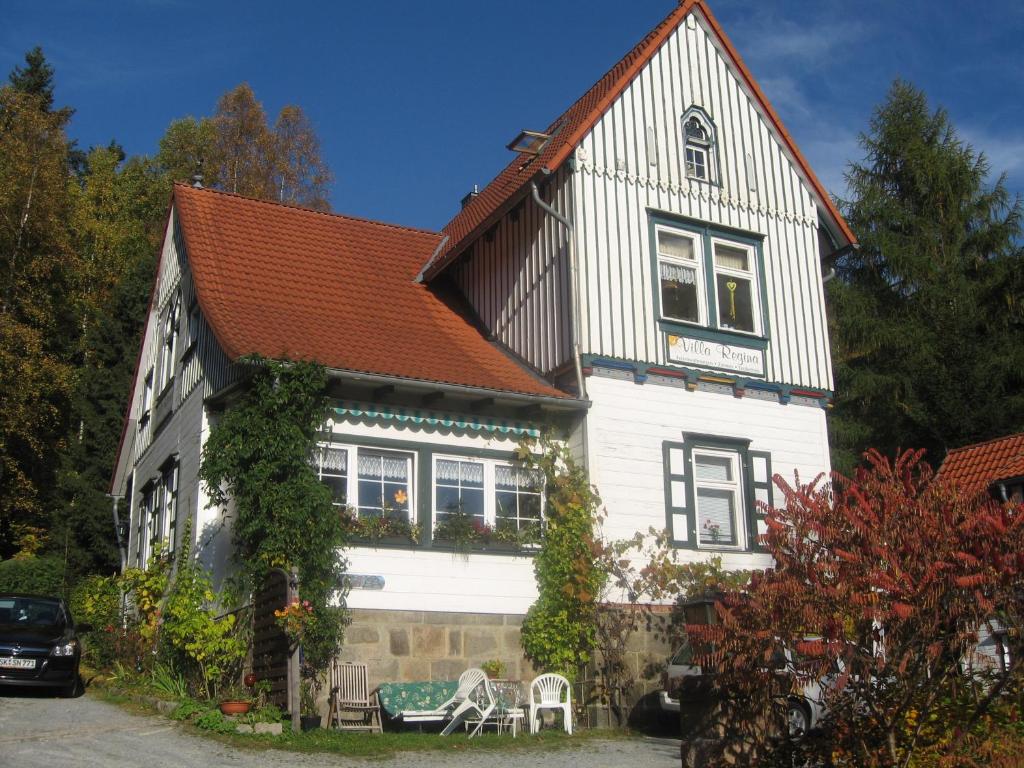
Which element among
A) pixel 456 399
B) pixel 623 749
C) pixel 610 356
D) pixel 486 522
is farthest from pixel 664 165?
pixel 623 749

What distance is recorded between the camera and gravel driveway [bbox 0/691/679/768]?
11031mm

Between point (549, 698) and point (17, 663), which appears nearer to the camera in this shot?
point (549, 698)

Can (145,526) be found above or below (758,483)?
below

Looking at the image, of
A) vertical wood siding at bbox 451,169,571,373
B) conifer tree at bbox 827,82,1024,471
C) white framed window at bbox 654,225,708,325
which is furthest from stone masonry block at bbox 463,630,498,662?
conifer tree at bbox 827,82,1024,471

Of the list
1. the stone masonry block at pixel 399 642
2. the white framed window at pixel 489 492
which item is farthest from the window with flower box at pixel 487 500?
the stone masonry block at pixel 399 642

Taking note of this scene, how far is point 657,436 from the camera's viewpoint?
1773cm

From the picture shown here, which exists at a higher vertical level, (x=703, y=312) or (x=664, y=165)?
(x=664, y=165)

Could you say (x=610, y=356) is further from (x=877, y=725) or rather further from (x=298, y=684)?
(x=877, y=725)

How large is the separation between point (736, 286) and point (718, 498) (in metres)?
3.75

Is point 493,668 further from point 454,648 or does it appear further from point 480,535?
point 480,535

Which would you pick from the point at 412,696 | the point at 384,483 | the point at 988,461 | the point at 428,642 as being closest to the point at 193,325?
the point at 384,483

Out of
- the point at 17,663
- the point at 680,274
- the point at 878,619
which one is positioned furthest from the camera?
the point at 680,274

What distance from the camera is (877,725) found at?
999 centimetres

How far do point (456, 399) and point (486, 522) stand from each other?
1.86 meters
